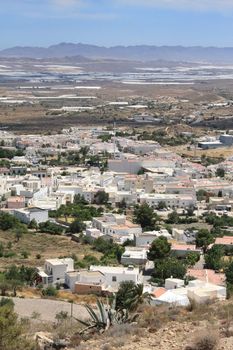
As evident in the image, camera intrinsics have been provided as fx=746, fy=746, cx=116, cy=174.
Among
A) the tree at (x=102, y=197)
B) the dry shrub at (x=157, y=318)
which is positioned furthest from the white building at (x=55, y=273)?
the tree at (x=102, y=197)

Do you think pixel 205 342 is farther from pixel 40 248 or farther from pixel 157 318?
pixel 40 248

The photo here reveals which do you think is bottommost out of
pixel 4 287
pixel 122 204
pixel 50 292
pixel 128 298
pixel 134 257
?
pixel 122 204

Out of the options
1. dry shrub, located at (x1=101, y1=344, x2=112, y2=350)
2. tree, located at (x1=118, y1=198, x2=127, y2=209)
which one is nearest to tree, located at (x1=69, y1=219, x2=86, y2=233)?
tree, located at (x1=118, y1=198, x2=127, y2=209)

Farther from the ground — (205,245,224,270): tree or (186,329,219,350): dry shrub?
(186,329,219,350): dry shrub

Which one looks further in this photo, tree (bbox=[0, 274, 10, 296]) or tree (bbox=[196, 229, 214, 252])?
tree (bbox=[196, 229, 214, 252])

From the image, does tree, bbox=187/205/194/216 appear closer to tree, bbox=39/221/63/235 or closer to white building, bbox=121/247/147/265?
tree, bbox=39/221/63/235

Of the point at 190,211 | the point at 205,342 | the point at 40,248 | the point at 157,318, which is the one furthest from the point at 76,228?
the point at 205,342

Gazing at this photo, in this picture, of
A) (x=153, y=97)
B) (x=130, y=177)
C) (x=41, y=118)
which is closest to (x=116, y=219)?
(x=130, y=177)
